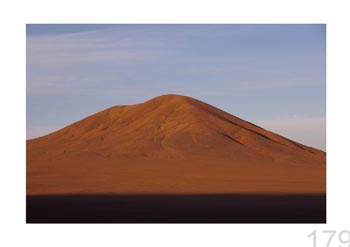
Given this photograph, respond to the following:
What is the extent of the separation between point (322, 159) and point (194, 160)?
7.41m

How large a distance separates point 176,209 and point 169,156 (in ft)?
42.9

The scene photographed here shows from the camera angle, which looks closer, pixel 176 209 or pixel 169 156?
pixel 176 209

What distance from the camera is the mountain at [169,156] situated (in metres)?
24.6

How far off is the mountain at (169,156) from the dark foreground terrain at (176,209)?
6.01ft

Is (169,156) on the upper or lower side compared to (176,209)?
upper

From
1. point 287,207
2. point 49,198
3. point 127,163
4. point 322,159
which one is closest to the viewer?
point 287,207

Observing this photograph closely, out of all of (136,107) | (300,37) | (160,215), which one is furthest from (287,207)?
(136,107)

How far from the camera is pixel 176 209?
18938 millimetres

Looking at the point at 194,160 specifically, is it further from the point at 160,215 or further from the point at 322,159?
the point at 160,215

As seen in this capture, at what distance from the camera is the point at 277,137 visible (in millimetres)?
37688

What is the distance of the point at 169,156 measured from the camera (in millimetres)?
31969

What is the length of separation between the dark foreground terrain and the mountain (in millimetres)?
1831

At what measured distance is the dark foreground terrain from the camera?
1753 centimetres
